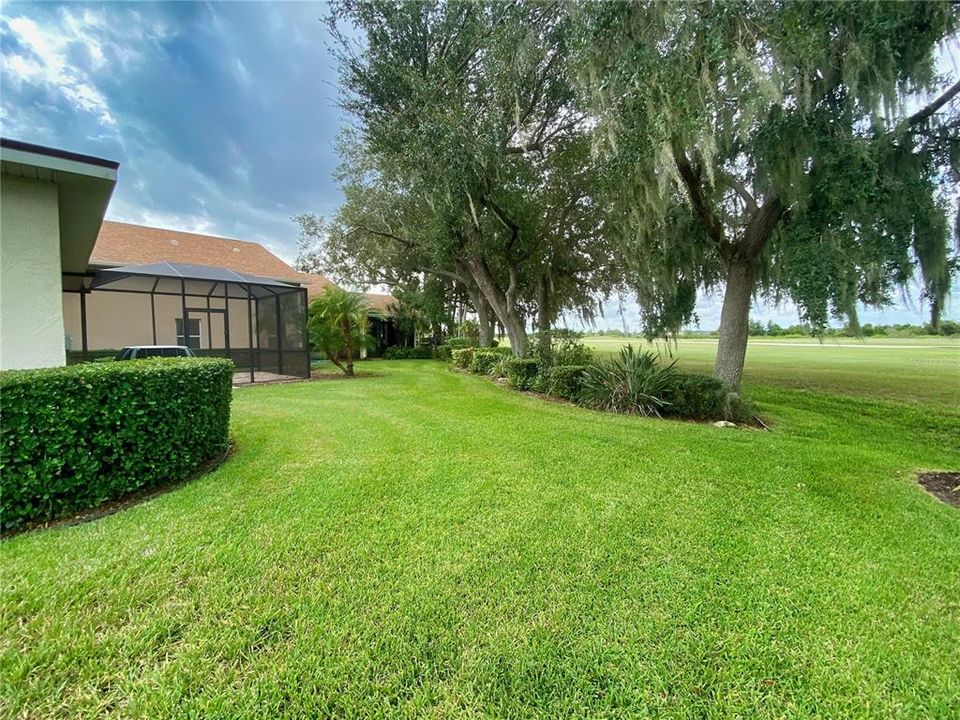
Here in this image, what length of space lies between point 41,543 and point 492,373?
31.6ft

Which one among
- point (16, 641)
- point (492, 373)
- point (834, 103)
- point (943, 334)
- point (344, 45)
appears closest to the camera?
point (16, 641)

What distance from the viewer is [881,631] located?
1812mm

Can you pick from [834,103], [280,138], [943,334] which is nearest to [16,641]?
[834,103]

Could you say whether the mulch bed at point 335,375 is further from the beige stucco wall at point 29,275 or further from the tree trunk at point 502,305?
the beige stucco wall at point 29,275

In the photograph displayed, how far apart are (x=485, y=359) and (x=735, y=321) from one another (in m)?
6.96

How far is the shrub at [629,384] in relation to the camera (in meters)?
6.58

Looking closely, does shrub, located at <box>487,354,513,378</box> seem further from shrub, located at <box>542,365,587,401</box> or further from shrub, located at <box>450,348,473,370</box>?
shrub, located at <box>542,365,587,401</box>

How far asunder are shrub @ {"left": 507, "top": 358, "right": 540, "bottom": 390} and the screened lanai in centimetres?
598

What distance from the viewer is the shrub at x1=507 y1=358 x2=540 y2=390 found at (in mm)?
9016

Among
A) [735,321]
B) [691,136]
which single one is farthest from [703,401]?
[691,136]

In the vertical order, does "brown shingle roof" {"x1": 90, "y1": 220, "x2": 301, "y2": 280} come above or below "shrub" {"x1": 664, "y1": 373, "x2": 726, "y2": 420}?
above

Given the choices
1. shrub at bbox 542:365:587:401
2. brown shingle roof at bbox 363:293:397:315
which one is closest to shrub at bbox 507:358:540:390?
shrub at bbox 542:365:587:401

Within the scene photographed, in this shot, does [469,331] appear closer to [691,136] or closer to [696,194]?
[696,194]

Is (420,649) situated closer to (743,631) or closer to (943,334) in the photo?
(743,631)
